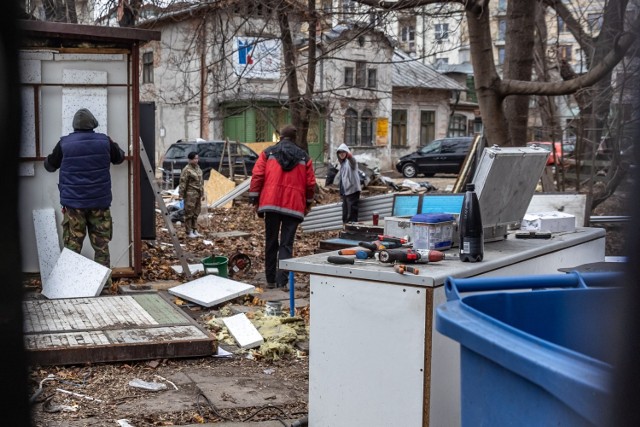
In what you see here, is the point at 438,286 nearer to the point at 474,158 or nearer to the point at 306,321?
the point at 306,321

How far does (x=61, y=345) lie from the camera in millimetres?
6285

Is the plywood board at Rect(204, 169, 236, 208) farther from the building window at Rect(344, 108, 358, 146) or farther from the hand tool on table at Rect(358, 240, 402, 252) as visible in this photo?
the building window at Rect(344, 108, 358, 146)

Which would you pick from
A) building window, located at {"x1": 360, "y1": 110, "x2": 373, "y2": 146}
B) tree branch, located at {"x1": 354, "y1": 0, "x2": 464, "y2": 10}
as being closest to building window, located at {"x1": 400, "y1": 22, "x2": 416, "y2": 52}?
tree branch, located at {"x1": 354, "y1": 0, "x2": 464, "y2": 10}

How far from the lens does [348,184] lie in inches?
650

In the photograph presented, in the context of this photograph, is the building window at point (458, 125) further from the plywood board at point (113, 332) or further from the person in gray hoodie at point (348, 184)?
the plywood board at point (113, 332)

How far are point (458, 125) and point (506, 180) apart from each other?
49.7 metres

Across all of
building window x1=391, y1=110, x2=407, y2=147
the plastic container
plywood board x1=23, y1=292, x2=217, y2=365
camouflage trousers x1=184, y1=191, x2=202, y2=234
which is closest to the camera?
the plastic container

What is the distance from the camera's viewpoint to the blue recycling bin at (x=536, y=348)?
5.62ft

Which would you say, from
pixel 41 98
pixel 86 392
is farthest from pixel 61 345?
pixel 41 98

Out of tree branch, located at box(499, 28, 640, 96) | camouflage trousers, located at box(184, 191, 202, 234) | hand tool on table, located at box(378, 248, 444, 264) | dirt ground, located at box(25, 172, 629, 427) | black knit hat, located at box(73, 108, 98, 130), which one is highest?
tree branch, located at box(499, 28, 640, 96)

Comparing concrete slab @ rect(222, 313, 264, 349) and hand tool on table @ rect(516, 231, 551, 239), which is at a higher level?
hand tool on table @ rect(516, 231, 551, 239)

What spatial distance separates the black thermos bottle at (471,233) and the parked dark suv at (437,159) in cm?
3206

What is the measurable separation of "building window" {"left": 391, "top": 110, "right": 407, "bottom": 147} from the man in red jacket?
37.8 metres

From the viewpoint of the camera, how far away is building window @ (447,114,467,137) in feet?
174
